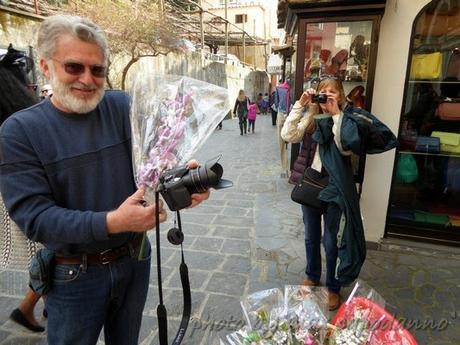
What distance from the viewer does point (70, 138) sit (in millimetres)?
1414

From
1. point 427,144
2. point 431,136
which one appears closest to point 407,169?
point 427,144

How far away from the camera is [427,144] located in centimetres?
401

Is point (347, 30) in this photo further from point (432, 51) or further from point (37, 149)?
point (37, 149)

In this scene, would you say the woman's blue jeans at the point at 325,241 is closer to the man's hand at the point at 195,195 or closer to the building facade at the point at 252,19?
the man's hand at the point at 195,195

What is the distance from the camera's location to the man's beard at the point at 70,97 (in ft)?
4.53

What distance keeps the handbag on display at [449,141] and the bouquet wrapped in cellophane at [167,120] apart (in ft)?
11.4

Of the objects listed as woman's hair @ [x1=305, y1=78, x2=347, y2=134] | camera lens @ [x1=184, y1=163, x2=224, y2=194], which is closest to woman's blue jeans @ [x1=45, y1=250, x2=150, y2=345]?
camera lens @ [x1=184, y1=163, x2=224, y2=194]

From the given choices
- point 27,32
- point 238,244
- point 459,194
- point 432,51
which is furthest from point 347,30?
point 27,32

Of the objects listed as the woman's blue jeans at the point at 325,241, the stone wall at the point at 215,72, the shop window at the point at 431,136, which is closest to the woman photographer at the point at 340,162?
the woman's blue jeans at the point at 325,241

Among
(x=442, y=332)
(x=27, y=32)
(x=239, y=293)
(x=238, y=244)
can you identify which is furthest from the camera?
(x=27, y=32)

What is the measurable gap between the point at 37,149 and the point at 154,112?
46 cm

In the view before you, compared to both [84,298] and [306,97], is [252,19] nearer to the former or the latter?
[306,97]

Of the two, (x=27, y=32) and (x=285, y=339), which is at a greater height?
(x=27, y=32)

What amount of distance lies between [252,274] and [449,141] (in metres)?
2.71
